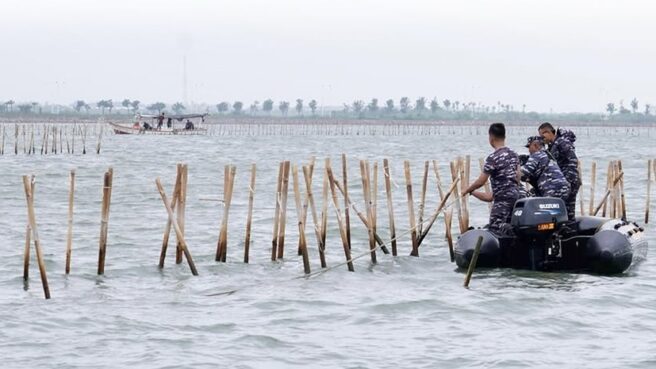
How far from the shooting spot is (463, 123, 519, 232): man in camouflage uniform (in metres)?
18.0

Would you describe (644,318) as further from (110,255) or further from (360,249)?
(110,255)

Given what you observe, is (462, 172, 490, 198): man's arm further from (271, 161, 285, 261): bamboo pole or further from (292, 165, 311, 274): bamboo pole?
(271, 161, 285, 261): bamboo pole

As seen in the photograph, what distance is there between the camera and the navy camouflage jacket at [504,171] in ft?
59.2

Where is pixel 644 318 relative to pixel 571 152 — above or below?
below

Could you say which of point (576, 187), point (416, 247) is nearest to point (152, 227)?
point (416, 247)

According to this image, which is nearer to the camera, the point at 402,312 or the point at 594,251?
the point at 402,312

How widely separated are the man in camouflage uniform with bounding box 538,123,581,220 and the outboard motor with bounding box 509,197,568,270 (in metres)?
1.20

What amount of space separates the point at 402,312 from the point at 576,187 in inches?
181

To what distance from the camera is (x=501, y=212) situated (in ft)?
59.8

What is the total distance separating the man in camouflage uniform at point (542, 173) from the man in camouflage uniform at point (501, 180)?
0.32 m

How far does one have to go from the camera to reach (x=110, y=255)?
22250mm

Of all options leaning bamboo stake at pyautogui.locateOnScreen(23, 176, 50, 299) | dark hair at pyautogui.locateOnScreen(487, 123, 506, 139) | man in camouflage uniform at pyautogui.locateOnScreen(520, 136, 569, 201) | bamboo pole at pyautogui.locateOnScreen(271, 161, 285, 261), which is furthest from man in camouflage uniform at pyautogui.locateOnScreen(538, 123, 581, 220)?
leaning bamboo stake at pyautogui.locateOnScreen(23, 176, 50, 299)

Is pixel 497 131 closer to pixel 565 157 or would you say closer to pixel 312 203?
pixel 565 157

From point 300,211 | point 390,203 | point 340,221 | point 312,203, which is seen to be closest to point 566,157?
point 390,203
